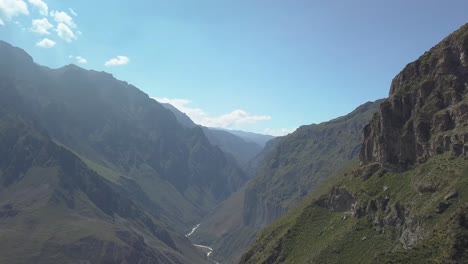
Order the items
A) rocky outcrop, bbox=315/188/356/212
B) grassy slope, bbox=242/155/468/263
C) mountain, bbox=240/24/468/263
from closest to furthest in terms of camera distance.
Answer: grassy slope, bbox=242/155/468/263 → mountain, bbox=240/24/468/263 → rocky outcrop, bbox=315/188/356/212

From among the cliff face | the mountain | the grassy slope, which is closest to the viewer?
the grassy slope

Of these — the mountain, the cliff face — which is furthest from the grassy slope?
the cliff face

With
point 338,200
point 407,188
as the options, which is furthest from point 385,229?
point 338,200

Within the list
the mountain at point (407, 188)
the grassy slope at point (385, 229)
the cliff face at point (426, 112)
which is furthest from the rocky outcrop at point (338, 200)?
the cliff face at point (426, 112)

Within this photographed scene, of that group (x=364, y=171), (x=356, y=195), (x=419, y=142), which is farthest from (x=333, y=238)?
(x=419, y=142)

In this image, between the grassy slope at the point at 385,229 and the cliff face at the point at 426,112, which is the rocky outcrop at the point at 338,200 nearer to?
the grassy slope at the point at 385,229

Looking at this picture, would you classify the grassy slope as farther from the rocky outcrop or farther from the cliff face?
the cliff face

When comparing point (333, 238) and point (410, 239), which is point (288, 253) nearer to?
point (333, 238)
